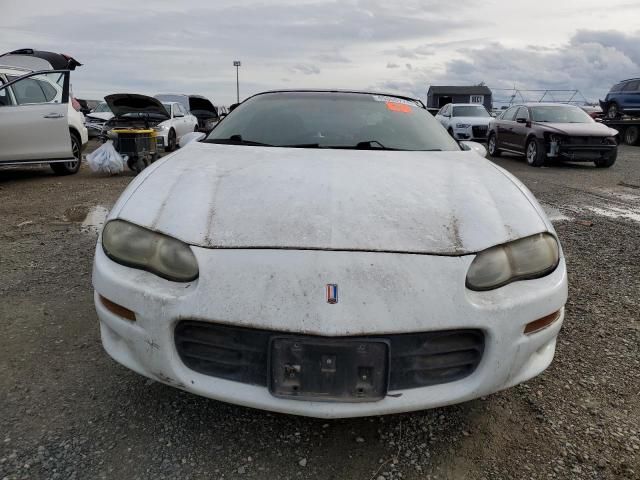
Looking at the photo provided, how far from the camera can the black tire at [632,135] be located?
1686 cm

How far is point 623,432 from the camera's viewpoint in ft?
6.33

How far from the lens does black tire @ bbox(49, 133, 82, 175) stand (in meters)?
8.38

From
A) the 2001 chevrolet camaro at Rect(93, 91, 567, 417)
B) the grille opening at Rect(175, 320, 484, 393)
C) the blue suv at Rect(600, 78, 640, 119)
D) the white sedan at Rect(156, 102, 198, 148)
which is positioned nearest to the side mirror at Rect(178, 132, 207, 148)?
the 2001 chevrolet camaro at Rect(93, 91, 567, 417)

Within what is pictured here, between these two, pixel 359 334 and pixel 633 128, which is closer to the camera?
pixel 359 334

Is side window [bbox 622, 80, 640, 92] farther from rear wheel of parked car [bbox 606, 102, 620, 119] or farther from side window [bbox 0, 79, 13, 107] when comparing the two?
side window [bbox 0, 79, 13, 107]

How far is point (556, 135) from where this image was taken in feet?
34.3

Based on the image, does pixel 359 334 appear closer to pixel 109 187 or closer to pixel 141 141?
pixel 109 187

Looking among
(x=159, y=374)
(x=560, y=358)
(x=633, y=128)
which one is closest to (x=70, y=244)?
(x=159, y=374)

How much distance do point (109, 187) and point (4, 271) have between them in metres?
4.06

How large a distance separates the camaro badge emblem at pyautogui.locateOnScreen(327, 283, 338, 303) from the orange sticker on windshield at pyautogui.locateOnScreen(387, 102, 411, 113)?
190cm

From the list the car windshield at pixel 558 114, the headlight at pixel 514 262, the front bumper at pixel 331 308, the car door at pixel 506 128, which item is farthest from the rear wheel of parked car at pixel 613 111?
the front bumper at pixel 331 308

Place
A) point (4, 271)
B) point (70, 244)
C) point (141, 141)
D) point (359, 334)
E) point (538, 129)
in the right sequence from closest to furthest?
point (359, 334)
point (4, 271)
point (70, 244)
point (141, 141)
point (538, 129)

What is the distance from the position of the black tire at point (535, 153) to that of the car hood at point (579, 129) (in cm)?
36

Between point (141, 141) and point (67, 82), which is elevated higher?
point (67, 82)
